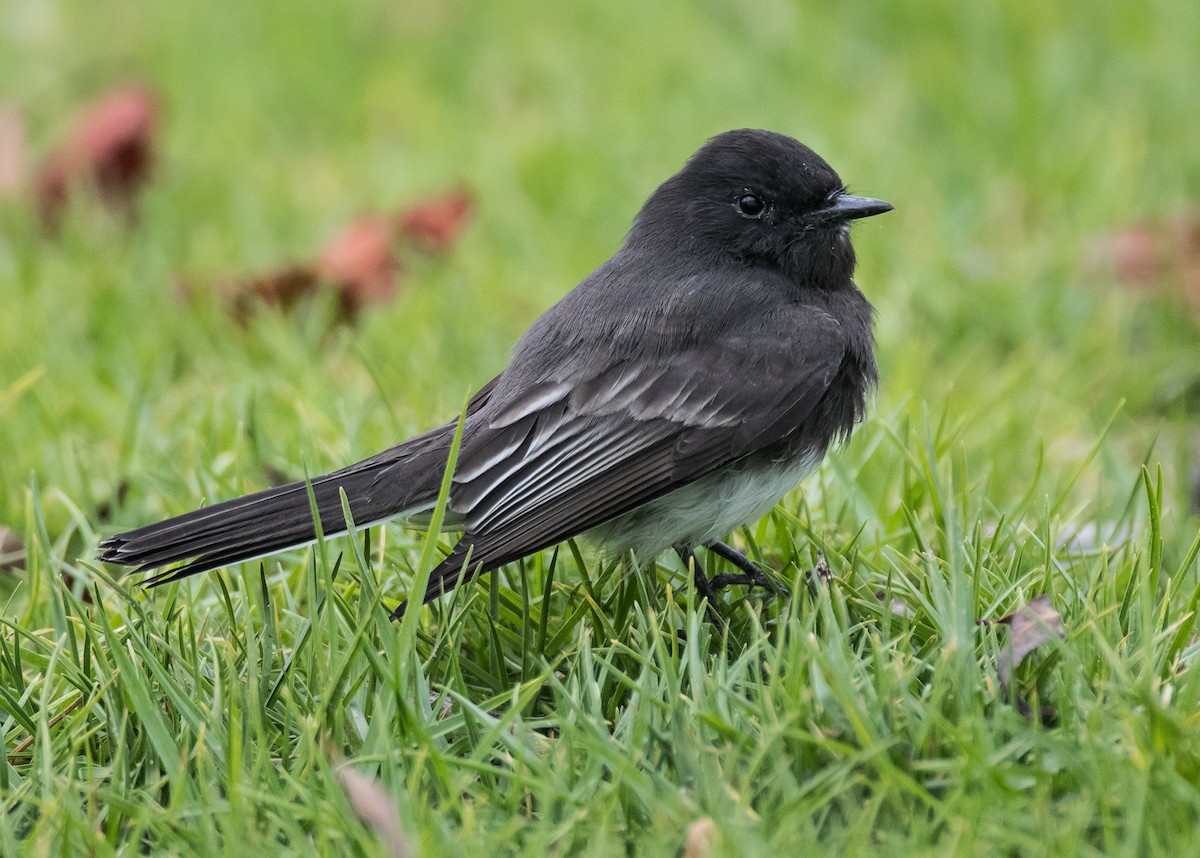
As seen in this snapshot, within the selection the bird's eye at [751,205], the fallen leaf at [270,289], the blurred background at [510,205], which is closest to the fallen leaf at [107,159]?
the blurred background at [510,205]

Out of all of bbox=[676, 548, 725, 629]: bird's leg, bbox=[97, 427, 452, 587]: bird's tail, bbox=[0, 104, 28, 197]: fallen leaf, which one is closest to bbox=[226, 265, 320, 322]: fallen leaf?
bbox=[0, 104, 28, 197]: fallen leaf

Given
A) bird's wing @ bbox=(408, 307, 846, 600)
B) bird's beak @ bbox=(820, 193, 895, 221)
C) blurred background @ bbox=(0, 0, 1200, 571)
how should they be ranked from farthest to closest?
blurred background @ bbox=(0, 0, 1200, 571), bird's beak @ bbox=(820, 193, 895, 221), bird's wing @ bbox=(408, 307, 846, 600)

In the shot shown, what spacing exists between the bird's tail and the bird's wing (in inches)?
4.5

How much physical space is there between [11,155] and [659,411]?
4326 millimetres

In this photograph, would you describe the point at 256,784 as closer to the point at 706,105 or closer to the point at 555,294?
the point at 555,294

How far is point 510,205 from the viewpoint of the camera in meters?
6.38

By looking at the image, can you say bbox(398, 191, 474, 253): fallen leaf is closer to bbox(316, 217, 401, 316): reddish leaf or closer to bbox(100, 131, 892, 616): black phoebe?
bbox(316, 217, 401, 316): reddish leaf

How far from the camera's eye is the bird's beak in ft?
12.4

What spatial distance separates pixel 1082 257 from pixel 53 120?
17.4 ft

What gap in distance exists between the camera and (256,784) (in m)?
2.60

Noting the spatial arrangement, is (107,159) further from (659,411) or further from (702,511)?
(702,511)

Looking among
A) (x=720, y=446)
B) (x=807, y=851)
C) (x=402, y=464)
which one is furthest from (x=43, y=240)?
(x=807, y=851)

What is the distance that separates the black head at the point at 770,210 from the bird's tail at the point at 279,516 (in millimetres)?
951

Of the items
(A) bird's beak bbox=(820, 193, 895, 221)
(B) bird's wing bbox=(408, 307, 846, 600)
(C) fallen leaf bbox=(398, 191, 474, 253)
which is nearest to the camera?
(B) bird's wing bbox=(408, 307, 846, 600)
